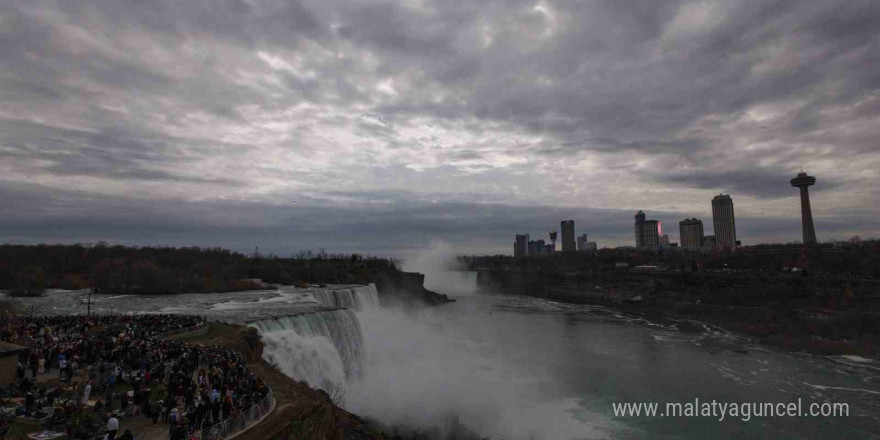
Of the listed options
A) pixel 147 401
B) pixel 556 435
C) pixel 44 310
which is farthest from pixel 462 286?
pixel 147 401

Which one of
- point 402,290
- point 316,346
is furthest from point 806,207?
point 316,346

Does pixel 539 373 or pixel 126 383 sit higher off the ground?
pixel 126 383

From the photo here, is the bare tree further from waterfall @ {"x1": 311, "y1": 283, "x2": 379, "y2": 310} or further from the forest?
the forest

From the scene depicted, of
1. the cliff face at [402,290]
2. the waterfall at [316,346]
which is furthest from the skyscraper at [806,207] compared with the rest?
the waterfall at [316,346]

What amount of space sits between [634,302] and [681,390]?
188 ft

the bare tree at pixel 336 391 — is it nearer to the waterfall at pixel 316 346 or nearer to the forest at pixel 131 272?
the waterfall at pixel 316 346

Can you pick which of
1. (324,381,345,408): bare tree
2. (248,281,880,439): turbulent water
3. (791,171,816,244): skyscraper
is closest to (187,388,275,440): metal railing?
(324,381,345,408): bare tree

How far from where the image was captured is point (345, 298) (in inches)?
2004

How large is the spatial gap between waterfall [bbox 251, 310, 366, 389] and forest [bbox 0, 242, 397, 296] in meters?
42.0

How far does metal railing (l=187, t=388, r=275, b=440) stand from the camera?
11555 mm

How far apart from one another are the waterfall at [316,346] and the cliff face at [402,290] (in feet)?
134

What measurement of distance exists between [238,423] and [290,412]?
2314 mm

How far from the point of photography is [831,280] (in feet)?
234

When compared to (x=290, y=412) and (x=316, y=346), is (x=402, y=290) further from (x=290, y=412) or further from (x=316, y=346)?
(x=290, y=412)
